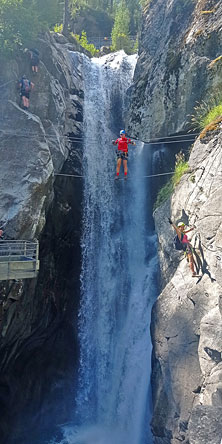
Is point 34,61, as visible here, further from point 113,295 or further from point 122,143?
point 113,295

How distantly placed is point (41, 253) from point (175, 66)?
12.4 meters

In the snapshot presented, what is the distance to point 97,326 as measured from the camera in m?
18.4

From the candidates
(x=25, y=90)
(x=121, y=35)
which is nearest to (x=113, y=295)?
(x=25, y=90)

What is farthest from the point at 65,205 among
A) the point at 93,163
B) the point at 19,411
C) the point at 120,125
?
the point at 19,411

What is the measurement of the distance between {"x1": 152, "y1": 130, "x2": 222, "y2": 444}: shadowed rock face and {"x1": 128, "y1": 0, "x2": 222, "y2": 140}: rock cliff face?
167 inches

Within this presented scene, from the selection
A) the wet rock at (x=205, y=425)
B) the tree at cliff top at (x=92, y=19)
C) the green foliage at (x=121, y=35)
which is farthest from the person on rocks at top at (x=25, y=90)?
the tree at cliff top at (x=92, y=19)

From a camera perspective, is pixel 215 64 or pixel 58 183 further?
pixel 58 183

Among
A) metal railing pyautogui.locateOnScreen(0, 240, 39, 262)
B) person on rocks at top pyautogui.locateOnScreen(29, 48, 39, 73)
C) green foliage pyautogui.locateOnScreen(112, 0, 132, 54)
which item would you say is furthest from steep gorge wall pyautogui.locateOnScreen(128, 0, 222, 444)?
green foliage pyautogui.locateOnScreen(112, 0, 132, 54)

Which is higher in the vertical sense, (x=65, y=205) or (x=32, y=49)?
(x=32, y=49)

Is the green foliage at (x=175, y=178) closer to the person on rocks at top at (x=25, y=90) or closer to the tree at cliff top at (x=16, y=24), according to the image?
the person on rocks at top at (x=25, y=90)

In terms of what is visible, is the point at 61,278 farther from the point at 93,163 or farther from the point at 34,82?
the point at 34,82

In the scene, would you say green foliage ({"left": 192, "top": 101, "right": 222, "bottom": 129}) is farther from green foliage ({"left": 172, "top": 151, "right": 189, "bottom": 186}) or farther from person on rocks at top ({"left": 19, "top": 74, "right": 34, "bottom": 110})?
person on rocks at top ({"left": 19, "top": 74, "right": 34, "bottom": 110})

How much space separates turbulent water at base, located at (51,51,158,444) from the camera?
52.4ft

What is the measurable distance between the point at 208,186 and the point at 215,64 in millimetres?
7261
